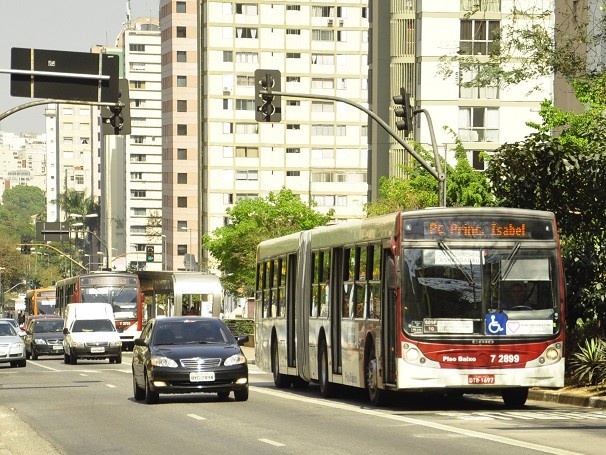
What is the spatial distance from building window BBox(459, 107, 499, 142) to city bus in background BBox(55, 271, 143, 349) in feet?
81.5

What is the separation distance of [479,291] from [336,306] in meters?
4.83

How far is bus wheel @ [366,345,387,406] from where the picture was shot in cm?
2570

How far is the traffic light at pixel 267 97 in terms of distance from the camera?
37.2 m

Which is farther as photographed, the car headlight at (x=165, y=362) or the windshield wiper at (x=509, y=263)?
the car headlight at (x=165, y=362)

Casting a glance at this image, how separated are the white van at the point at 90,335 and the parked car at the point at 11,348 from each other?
2.12 m

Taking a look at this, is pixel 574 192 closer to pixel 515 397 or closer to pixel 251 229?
pixel 515 397

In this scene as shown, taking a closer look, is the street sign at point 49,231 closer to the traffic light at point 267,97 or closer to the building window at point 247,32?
the building window at point 247,32

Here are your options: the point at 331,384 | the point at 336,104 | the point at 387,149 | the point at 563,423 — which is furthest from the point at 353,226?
the point at 336,104

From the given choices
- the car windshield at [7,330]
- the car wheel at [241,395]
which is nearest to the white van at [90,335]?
the car windshield at [7,330]

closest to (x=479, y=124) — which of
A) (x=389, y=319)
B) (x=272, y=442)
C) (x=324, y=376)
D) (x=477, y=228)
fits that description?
(x=324, y=376)

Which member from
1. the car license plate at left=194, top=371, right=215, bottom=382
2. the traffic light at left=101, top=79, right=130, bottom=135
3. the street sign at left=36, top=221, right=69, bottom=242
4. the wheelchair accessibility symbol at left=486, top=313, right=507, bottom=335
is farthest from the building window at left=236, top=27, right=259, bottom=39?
the wheelchair accessibility symbol at left=486, top=313, right=507, bottom=335

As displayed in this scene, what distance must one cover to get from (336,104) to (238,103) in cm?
900

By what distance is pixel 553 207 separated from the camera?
99.3 ft

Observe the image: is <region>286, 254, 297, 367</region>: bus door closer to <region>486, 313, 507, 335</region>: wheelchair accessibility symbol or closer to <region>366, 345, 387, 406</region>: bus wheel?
<region>366, 345, 387, 406</region>: bus wheel
